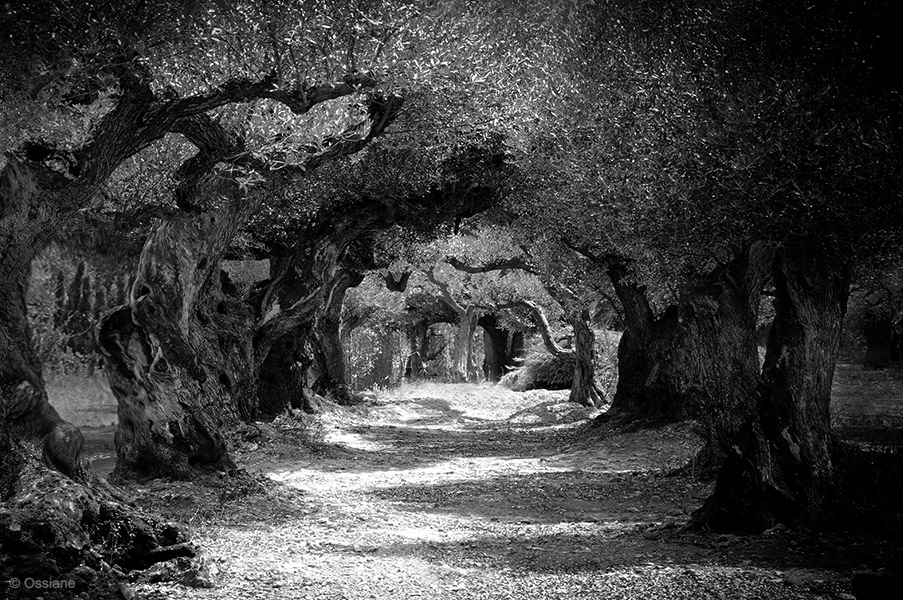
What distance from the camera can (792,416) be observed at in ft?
30.0

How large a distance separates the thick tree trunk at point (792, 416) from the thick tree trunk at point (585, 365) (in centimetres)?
2224

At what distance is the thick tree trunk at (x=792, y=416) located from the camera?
8859mm

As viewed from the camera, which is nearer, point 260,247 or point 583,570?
point 583,570

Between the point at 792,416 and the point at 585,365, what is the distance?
23.8 m

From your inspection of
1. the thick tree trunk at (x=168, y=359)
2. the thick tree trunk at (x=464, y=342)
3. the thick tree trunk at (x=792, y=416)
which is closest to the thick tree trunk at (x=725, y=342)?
the thick tree trunk at (x=792, y=416)

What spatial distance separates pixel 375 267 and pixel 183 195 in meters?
12.7

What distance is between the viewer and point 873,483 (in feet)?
30.1

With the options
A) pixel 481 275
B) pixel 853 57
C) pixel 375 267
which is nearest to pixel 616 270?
pixel 375 267

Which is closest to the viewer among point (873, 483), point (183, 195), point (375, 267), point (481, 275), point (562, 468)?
point (873, 483)

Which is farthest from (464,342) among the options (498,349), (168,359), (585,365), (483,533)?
(483,533)

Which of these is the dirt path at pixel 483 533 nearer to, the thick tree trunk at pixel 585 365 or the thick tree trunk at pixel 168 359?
the thick tree trunk at pixel 168 359

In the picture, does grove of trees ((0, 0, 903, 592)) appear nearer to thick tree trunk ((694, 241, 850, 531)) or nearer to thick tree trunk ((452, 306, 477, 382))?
thick tree trunk ((694, 241, 850, 531))

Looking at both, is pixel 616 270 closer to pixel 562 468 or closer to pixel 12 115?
pixel 562 468

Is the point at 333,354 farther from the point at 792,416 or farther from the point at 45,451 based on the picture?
the point at 792,416
